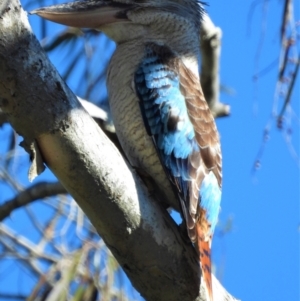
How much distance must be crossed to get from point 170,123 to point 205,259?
1.67 ft

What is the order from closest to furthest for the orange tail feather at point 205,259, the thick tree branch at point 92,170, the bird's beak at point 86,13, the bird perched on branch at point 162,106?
the thick tree branch at point 92,170, the orange tail feather at point 205,259, the bird perched on branch at point 162,106, the bird's beak at point 86,13

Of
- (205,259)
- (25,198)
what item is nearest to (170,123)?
(205,259)

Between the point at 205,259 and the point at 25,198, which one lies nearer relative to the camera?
the point at 205,259

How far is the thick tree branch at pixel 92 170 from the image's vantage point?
6.26 ft

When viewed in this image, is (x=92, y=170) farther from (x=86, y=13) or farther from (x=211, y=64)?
(x=211, y=64)

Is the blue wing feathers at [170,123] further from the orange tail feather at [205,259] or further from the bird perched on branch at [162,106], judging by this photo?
the orange tail feather at [205,259]

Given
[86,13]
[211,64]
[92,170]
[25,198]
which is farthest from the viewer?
[211,64]

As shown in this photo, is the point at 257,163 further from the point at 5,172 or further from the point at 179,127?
the point at 5,172

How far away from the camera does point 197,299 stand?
2262 millimetres

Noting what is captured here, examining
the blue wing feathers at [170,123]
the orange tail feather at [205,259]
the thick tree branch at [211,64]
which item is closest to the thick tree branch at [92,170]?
the orange tail feather at [205,259]

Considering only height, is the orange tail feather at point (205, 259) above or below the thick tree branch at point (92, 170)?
below

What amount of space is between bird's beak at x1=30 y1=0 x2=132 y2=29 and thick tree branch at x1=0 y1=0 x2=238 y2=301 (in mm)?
867

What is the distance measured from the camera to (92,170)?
2.04 m

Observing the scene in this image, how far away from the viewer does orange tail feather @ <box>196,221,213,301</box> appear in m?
2.25
